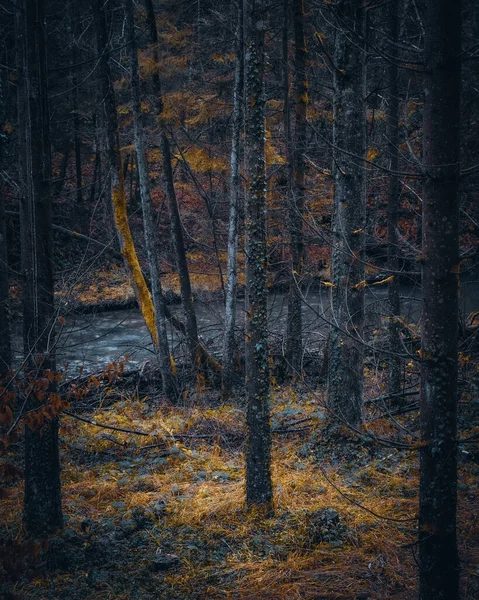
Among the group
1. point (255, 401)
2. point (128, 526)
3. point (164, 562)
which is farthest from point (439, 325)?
point (128, 526)

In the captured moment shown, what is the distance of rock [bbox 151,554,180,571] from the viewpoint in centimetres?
561

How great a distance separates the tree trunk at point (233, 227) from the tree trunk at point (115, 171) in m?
1.96

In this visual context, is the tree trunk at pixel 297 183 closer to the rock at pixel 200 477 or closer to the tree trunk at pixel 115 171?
the tree trunk at pixel 115 171

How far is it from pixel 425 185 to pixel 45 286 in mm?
4332

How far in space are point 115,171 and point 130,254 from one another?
205 centimetres

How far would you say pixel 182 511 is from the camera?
6.91 metres

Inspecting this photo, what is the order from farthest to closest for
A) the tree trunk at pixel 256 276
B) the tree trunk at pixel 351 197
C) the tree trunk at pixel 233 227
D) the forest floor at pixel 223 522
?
the tree trunk at pixel 233 227
the tree trunk at pixel 351 197
the tree trunk at pixel 256 276
the forest floor at pixel 223 522

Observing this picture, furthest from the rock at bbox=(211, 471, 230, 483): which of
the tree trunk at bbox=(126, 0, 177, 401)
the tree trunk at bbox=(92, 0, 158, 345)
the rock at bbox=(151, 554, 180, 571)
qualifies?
the tree trunk at bbox=(92, 0, 158, 345)

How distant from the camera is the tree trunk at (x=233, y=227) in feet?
38.1

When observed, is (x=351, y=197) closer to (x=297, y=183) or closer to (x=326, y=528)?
(x=326, y=528)

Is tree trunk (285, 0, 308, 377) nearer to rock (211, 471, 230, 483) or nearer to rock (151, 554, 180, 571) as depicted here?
rock (211, 471, 230, 483)

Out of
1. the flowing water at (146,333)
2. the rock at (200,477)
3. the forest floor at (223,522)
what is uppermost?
the flowing water at (146,333)

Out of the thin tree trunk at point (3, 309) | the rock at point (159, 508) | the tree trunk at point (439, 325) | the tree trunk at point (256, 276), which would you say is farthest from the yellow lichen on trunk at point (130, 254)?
the tree trunk at point (439, 325)

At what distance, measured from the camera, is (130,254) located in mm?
13031
